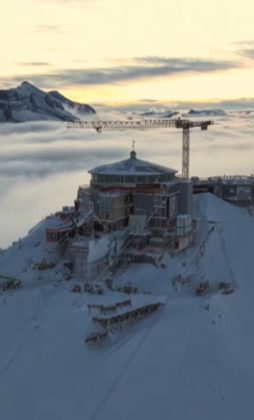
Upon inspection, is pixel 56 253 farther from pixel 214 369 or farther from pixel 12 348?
pixel 214 369

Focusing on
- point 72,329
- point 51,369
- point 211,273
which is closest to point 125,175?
point 211,273

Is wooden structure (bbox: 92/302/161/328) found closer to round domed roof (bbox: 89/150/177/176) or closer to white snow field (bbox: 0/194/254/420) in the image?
white snow field (bbox: 0/194/254/420)

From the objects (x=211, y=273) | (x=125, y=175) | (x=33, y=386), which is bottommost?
(x=33, y=386)

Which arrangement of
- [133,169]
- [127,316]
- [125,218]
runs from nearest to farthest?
[127,316]
[125,218]
[133,169]

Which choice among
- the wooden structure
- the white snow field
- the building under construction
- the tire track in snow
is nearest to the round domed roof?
the building under construction

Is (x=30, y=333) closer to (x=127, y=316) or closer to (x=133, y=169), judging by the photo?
(x=127, y=316)

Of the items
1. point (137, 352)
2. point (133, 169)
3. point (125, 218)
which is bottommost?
point (137, 352)

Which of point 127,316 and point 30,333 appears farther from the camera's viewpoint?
point 127,316

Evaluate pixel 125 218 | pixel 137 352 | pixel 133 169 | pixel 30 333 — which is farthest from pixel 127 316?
pixel 133 169
